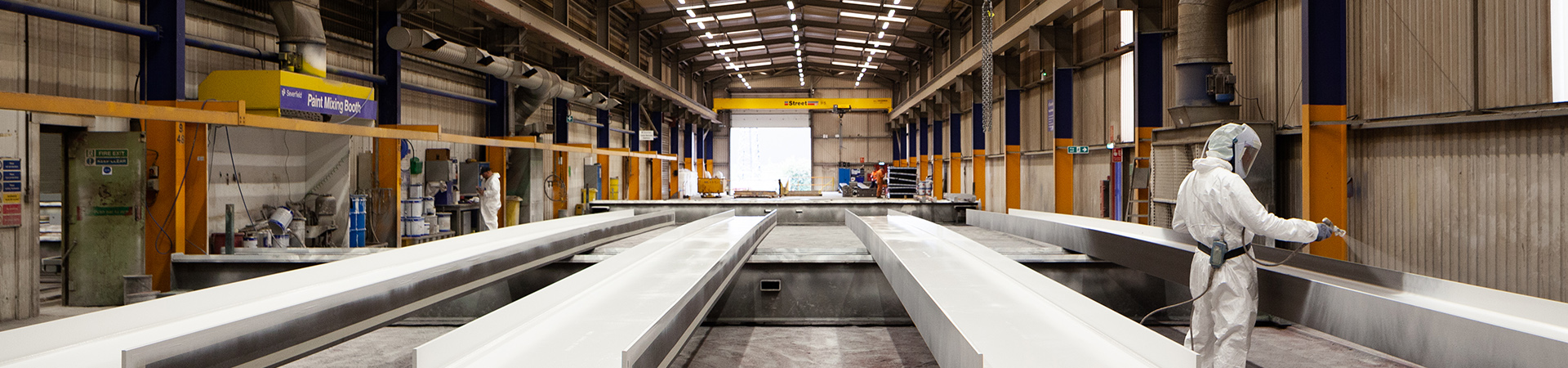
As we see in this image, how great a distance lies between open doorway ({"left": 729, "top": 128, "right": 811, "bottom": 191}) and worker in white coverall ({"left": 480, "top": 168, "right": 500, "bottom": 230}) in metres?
21.3

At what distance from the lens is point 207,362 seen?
94.1 inches

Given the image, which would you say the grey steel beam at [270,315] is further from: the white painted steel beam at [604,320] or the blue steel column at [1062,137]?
the blue steel column at [1062,137]

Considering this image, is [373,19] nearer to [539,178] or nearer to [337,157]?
[337,157]

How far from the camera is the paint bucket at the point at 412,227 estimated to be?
31.9 ft

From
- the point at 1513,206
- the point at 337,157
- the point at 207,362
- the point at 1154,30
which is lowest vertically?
the point at 207,362

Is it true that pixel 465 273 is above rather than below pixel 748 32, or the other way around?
below

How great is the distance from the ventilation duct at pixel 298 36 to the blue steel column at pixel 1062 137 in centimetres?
1120

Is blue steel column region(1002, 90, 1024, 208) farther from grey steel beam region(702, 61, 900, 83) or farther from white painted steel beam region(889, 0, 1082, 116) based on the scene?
grey steel beam region(702, 61, 900, 83)

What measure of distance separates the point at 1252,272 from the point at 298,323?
4391mm

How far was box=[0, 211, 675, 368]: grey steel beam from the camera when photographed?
2197mm

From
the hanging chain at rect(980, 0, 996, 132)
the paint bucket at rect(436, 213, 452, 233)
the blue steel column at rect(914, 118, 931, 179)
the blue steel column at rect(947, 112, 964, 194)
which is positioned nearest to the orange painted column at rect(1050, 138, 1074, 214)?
the hanging chain at rect(980, 0, 996, 132)

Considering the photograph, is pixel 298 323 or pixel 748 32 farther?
pixel 748 32

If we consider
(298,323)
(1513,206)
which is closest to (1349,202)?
(1513,206)

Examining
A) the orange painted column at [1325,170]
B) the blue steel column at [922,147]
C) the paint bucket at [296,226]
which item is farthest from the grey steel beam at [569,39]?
the blue steel column at [922,147]
